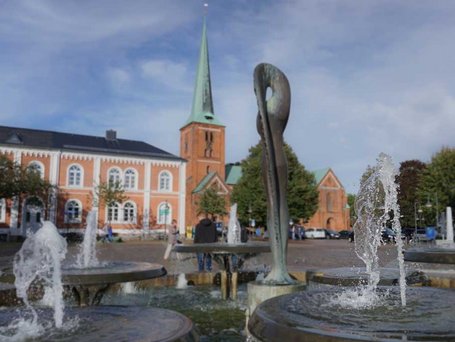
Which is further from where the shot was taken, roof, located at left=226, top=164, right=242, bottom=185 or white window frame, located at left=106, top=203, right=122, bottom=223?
roof, located at left=226, top=164, right=242, bottom=185

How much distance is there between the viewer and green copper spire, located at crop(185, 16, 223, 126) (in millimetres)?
61125

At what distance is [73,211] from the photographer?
45969 millimetres

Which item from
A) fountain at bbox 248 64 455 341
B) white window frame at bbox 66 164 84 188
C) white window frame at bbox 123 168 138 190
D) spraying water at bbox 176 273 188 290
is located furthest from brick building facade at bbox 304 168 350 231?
fountain at bbox 248 64 455 341

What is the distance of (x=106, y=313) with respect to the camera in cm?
261

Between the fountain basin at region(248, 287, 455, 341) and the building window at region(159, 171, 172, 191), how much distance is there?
47.6m

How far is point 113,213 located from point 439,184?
31166 millimetres

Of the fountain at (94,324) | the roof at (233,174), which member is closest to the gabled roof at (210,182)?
the roof at (233,174)

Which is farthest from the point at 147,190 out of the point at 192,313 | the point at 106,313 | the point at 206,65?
the point at 106,313

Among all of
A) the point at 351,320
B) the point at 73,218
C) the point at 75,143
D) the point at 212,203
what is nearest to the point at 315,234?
the point at 212,203

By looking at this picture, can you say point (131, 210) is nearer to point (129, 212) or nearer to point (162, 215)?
point (129, 212)

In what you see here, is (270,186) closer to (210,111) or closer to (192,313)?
(192,313)

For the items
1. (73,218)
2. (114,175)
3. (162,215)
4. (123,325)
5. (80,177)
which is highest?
(114,175)

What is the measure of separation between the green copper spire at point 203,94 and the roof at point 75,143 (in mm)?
10330

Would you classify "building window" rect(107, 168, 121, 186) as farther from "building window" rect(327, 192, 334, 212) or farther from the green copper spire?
"building window" rect(327, 192, 334, 212)
